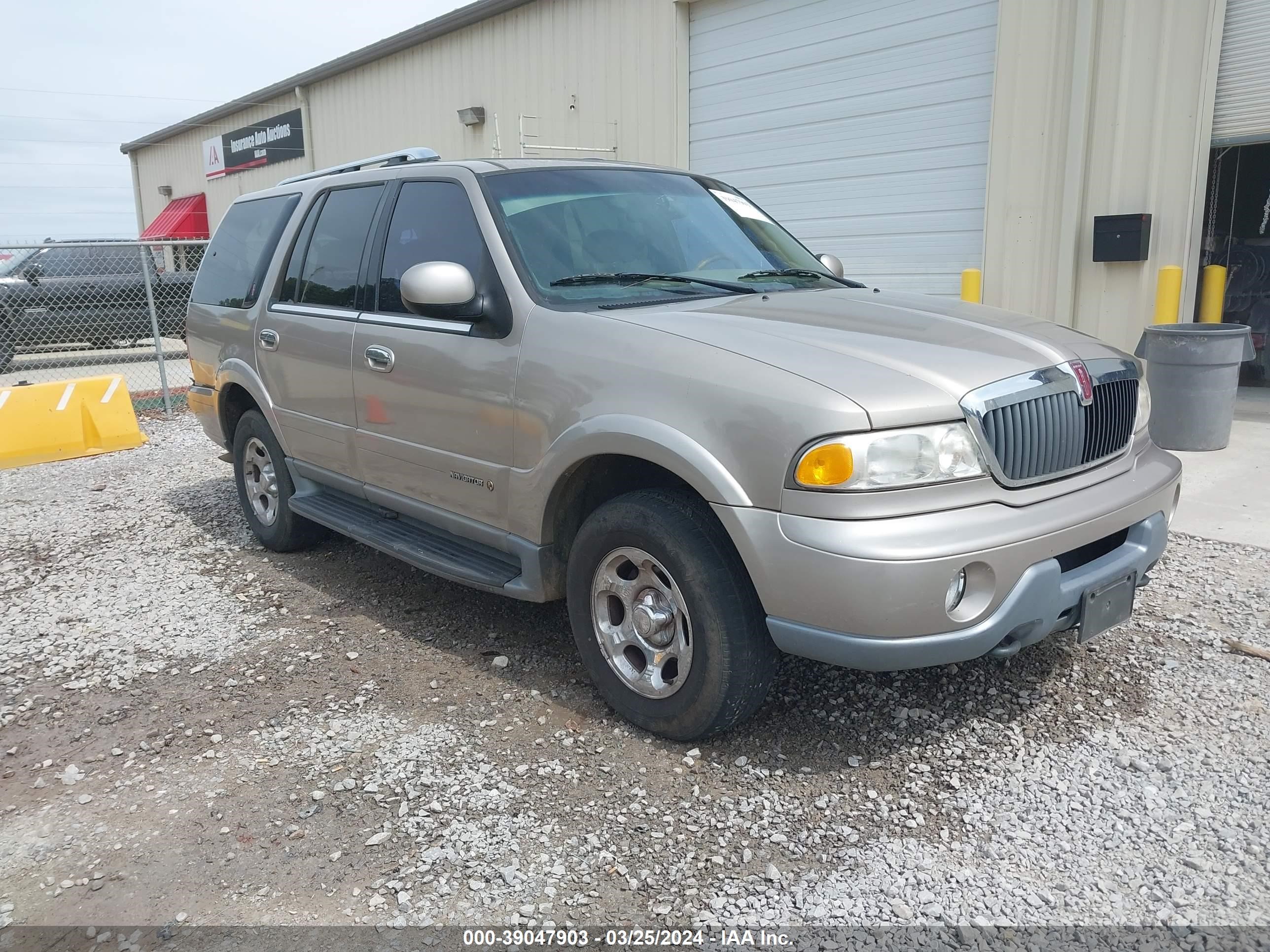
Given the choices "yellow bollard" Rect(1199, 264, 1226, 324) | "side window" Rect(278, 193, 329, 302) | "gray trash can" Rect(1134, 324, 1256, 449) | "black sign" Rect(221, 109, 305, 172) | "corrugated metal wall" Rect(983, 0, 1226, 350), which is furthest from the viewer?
"black sign" Rect(221, 109, 305, 172)

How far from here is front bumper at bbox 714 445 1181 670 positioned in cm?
261

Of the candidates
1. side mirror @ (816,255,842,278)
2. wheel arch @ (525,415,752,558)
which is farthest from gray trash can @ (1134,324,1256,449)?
wheel arch @ (525,415,752,558)

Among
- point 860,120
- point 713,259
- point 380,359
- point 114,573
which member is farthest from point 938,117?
point 114,573

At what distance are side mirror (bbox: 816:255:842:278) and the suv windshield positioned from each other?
9cm

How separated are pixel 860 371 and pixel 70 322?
14.0 metres

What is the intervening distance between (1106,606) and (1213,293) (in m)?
6.46

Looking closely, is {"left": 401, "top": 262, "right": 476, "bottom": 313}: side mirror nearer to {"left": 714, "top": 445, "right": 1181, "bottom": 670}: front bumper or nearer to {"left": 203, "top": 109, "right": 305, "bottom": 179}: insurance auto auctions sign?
{"left": 714, "top": 445, "right": 1181, "bottom": 670}: front bumper

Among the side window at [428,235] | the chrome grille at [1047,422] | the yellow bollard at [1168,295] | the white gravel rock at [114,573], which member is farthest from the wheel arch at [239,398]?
the yellow bollard at [1168,295]

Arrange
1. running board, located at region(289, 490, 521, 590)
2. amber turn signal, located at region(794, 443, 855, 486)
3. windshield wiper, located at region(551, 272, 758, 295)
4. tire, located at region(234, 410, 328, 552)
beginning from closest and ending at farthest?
amber turn signal, located at region(794, 443, 855, 486)
windshield wiper, located at region(551, 272, 758, 295)
running board, located at region(289, 490, 521, 590)
tire, located at region(234, 410, 328, 552)

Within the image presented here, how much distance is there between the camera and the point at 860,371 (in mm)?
2775

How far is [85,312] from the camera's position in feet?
44.8

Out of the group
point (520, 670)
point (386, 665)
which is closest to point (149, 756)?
point (386, 665)

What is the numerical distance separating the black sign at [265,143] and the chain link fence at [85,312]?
254 inches

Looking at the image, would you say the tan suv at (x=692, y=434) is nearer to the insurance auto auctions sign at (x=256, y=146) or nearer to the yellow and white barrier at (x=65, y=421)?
the yellow and white barrier at (x=65, y=421)
